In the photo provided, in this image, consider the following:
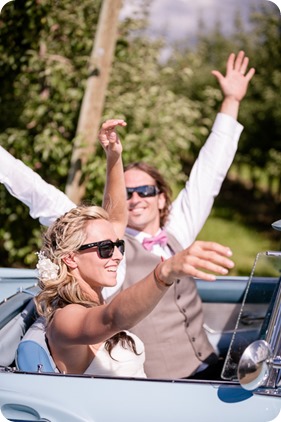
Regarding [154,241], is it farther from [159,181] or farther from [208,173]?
[208,173]

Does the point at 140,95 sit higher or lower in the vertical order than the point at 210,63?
higher

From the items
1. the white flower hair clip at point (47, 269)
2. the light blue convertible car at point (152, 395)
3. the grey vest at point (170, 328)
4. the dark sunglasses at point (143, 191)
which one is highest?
the white flower hair clip at point (47, 269)

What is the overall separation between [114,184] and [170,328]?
60 centimetres

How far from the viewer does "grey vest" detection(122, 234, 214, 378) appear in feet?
8.73

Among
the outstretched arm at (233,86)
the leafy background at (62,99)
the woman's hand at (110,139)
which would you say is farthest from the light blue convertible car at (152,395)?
the leafy background at (62,99)

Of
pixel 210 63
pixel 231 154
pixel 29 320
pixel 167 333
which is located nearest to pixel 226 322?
pixel 167 333

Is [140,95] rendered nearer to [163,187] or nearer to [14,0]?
[14,0]

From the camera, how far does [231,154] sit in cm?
324

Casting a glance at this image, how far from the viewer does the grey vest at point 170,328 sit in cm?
266

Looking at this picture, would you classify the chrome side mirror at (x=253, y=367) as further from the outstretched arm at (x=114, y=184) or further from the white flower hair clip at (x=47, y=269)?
the outstretched arm at (x=114, y=184)

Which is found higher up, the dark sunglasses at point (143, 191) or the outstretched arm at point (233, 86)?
the outstretched arm at point (233, 86)

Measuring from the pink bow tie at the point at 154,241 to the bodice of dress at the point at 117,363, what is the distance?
719mm

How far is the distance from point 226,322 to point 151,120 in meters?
2.34

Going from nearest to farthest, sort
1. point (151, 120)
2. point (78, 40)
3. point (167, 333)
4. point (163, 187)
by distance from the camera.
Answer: point (167, 333), point (163, 187), point (78, 40), point (151, 120)
